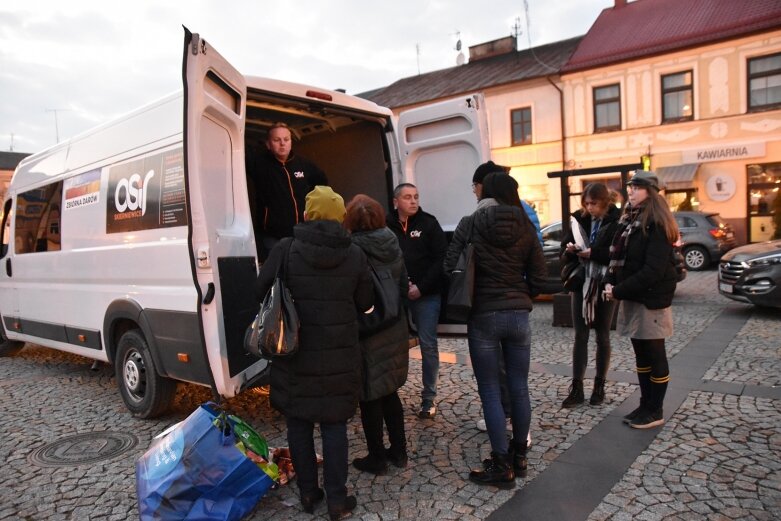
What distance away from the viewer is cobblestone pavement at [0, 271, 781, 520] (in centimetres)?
319

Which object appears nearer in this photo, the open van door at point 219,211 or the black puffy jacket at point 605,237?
the open van door at point 219,211

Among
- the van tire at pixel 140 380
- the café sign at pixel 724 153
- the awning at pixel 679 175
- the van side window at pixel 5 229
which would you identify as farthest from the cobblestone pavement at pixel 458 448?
the café sign at pixel 724 153

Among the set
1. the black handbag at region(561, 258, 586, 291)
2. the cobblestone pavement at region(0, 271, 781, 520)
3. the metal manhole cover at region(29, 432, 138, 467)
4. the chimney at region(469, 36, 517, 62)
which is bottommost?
the cobblestone pavement at region(0, 271, 781, 520)

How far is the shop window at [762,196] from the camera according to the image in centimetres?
1775

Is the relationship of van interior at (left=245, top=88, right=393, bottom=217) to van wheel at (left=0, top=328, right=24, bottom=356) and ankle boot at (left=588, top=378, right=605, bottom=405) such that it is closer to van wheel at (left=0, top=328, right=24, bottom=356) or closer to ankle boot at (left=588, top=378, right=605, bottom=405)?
ankle boot at (left=588, top=378, right=605, bottom=405)

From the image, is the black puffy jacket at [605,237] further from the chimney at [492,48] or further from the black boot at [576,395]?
the chimney at [492,48]

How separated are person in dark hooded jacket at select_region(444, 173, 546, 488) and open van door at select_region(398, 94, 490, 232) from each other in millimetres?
A: 1734

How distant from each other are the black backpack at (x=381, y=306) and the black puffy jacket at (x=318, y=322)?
0.78 feet

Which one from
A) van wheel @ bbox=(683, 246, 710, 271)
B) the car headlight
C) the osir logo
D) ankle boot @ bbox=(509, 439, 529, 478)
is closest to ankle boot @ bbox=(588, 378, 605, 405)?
ankle boot @ bbox=(509, 439, 529, 478)

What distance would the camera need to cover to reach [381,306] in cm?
336

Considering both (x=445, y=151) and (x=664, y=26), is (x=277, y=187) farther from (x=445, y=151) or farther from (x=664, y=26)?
(x=664, y=26)

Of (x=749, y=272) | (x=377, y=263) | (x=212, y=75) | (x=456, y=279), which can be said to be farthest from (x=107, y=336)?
(x=749, y=272)

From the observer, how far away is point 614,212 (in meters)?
4.57

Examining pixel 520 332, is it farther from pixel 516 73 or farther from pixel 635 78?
pixel 516 73
